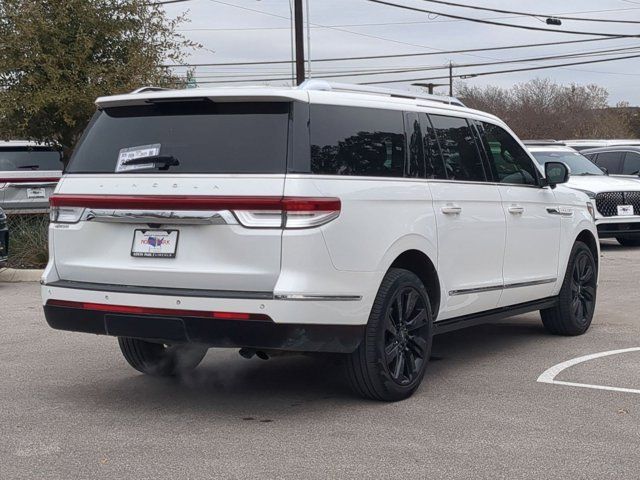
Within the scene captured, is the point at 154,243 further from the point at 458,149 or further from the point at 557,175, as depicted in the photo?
the point at 557,175

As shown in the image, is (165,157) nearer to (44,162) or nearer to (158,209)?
(158,209)

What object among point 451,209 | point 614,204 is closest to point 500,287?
point 451,209

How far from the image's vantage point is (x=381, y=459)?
5227 mm

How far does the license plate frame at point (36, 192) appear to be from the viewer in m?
15.6

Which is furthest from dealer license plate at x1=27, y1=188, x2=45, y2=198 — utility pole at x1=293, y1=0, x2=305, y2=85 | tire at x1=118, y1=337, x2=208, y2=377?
utility pole at x1=293, y1=0, x2=305, y2=85

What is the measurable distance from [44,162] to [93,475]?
12.2m

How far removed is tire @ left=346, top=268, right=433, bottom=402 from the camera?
242 inches

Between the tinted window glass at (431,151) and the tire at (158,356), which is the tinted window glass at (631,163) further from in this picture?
the tire at (158,356)

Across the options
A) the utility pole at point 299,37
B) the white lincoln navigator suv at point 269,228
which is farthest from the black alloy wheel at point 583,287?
the utility pole at point 299,37

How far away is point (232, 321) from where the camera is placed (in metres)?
5.71

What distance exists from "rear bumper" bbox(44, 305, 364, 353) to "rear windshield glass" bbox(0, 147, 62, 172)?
1036 centimetres

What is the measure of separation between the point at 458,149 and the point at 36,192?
32.1 ft

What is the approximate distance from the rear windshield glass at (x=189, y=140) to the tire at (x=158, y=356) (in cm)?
141

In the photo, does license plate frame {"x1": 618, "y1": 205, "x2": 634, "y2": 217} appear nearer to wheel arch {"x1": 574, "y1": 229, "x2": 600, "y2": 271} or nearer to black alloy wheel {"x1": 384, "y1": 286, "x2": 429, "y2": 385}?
wheel arch {"x1": 574, "y1": 229, "x2": 600, "y2": 271}
